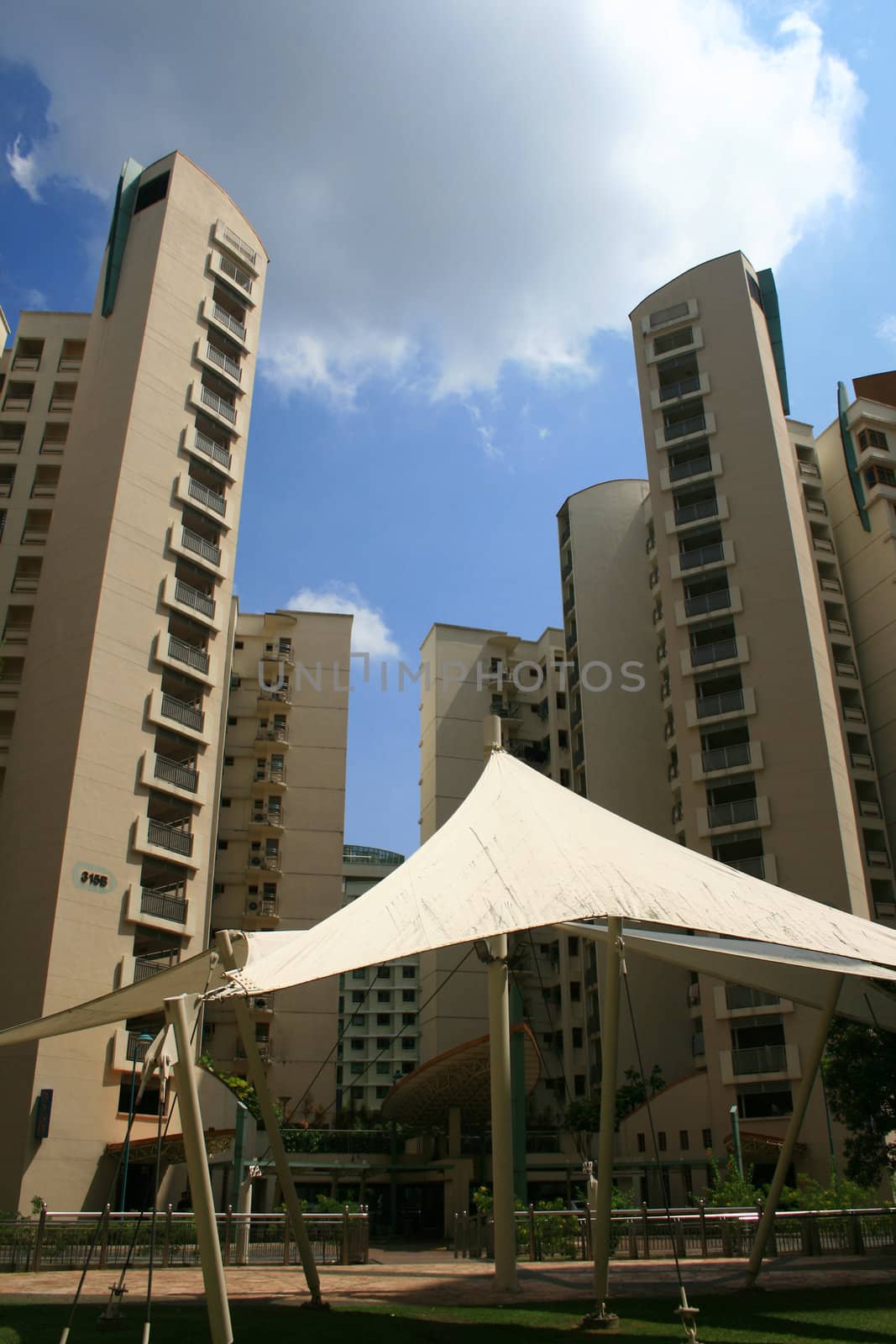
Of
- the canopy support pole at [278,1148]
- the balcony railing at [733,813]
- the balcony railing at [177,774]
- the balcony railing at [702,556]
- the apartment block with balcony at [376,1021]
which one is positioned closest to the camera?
the canopy support pole at [278,1148]

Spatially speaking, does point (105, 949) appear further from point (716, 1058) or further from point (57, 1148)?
point (716, 1058)

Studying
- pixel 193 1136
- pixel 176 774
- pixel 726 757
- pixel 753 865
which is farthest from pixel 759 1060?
pixel 193 1136

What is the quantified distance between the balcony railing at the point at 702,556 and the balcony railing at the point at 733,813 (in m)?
11.3

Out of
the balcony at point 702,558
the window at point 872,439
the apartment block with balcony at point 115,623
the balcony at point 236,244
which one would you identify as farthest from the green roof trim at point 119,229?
the window at point 872,439

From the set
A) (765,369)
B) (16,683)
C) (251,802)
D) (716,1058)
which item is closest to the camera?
(716,1058)

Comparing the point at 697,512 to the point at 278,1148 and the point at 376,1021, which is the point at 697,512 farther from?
the point at 376,1021

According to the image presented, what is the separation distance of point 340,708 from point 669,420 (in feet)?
79.1

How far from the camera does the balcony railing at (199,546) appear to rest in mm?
41688

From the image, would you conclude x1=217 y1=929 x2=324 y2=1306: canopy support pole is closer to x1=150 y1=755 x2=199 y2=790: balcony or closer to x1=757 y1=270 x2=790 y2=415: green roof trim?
x1=150 y1=755 x2=199 y2=790: balcony

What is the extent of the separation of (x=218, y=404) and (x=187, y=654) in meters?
12.1

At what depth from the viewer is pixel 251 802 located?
54.5 metres

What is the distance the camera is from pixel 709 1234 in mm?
18688

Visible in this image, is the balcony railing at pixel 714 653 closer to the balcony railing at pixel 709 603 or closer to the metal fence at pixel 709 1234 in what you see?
the balcony railing at pixel 709 603

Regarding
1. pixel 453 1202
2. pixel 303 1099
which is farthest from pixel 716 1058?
pixel 303 1099
